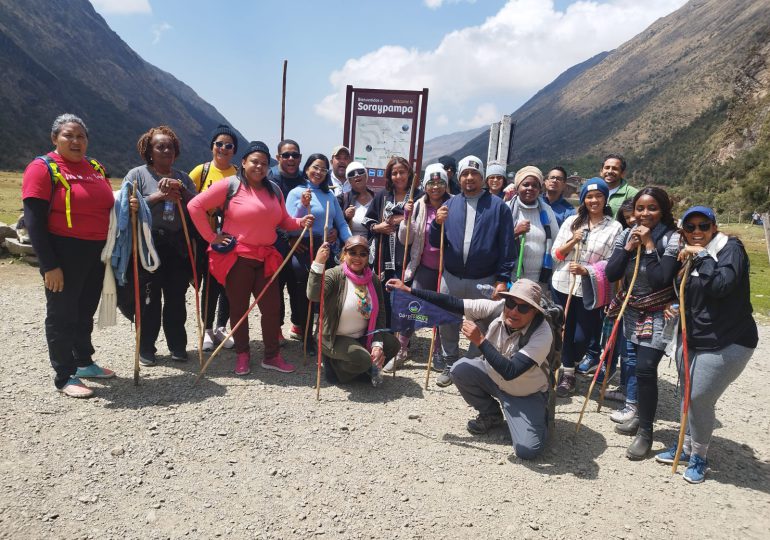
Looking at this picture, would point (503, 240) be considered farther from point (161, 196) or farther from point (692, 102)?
point (692, 102)

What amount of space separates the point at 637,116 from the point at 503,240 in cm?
12852

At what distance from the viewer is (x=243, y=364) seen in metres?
5.38

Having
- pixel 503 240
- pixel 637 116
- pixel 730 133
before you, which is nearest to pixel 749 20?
pixel 637 116

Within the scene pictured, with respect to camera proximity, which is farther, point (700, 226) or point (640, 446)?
point (640, 446)

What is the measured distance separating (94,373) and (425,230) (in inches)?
147

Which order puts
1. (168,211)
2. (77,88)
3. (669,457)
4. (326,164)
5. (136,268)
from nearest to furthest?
(669,457), (136,268), (168,211), (326,164), (77,88)

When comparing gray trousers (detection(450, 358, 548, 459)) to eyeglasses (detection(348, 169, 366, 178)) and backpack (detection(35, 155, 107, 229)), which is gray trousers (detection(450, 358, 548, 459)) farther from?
backpack (detection(35, 155, 107, 229))

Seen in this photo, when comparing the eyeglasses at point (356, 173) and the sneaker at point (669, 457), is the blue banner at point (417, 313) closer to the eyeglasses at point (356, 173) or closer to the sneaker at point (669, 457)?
the sneaker at point (669, 457)

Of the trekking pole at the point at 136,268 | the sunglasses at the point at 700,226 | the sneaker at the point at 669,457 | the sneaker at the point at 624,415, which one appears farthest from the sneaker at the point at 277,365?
the sunglasses at the point at 700,226

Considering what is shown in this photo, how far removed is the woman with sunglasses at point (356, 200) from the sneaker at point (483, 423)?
2703mm

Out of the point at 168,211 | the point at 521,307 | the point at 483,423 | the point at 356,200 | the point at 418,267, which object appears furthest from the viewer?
the point at 356,200

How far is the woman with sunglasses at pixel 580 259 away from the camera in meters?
4.88

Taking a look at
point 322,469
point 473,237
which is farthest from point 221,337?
point 473,237

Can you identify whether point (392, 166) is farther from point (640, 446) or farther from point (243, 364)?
point (640, 446)
